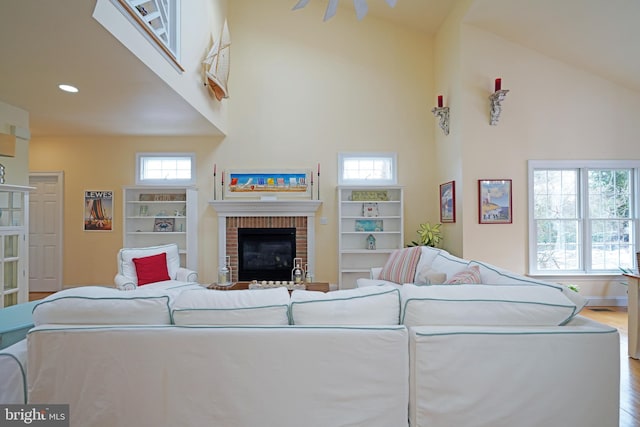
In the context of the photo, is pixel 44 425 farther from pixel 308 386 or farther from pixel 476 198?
pixel 476 198

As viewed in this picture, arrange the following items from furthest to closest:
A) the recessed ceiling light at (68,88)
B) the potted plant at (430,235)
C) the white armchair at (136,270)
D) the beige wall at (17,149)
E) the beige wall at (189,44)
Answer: the potted plant at (430,235) < the white armchair at (136,270) < the beige wall at (17,149) < the recessed ceiling light at (68,88) < the beige wall at (189,44)

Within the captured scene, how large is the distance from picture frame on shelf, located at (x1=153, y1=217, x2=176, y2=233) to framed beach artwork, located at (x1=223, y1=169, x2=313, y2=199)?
105cm

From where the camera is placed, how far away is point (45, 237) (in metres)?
5.79

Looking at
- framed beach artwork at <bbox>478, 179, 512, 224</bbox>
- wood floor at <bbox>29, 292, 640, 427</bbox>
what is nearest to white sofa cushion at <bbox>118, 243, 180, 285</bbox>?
framed beach artwork at <bbox>478, 179, 512, 224</bbox>

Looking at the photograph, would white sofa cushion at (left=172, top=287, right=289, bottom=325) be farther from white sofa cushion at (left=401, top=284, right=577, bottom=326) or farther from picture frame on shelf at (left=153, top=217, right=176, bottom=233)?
picture frame on shelf at (left=153, top=217, right=176, bottom=233)

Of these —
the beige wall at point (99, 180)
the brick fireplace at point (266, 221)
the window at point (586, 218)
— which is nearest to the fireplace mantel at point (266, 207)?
the brick fireplace at point (266, 221)

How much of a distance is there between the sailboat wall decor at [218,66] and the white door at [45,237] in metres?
3.27

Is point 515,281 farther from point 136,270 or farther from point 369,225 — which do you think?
point 136,270

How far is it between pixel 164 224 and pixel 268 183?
192cm

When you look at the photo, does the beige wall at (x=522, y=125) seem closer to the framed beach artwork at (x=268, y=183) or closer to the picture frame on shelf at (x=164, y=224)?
the framed beach artwork at (x=268, y=183)

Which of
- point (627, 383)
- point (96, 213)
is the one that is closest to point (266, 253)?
point (96, 213)

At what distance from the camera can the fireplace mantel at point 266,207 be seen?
556 centimetres

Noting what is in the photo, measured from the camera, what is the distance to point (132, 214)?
5.82 m

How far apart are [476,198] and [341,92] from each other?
9.17ft
